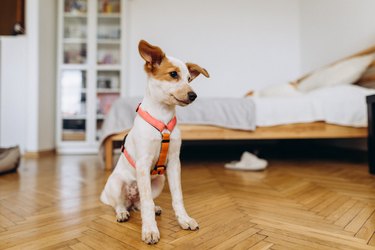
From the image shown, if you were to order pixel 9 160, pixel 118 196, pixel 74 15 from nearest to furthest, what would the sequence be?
1. pixel 118 196
2. pixel 9 160
3. pixel 74 15

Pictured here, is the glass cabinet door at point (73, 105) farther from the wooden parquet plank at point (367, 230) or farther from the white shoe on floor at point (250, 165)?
the wooden parquet plank at point (367, 230)

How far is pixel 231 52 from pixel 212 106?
178cm

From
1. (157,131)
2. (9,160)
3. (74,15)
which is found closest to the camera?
(157,131)

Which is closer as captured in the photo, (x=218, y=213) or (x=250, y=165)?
(x=218, y=213)

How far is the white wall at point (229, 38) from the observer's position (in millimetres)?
3607

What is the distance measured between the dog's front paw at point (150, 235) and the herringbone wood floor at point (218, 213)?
0.05 ft

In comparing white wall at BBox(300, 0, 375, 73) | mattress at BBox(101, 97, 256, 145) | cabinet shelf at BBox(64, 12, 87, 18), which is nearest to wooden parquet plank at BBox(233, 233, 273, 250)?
mattress at BBox(101, 97, 256, 145)

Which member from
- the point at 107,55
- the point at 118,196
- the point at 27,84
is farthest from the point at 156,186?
the point at 107,55

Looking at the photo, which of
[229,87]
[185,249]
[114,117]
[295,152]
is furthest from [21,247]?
[229,87]

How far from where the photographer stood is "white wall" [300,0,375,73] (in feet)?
8.63

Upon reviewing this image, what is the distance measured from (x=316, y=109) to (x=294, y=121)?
199mm

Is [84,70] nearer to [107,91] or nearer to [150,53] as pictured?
[107,91]

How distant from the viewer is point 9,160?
6.46ft

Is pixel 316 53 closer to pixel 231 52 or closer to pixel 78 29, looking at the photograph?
pixel 231 52
